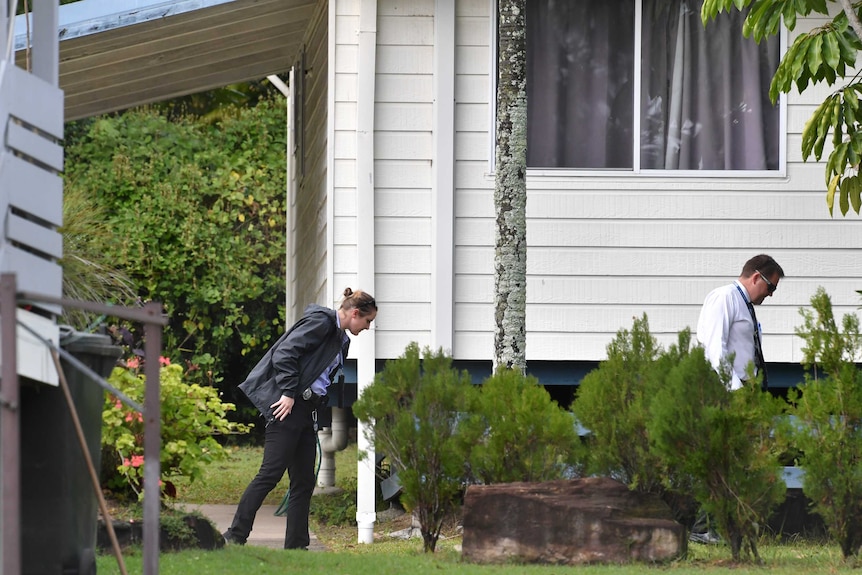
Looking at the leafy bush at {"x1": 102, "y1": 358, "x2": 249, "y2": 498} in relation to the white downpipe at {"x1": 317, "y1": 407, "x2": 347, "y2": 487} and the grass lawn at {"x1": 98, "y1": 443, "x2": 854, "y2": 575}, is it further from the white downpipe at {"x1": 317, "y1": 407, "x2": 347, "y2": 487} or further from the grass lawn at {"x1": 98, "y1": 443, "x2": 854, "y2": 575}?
the white downpipe at {"x1": 317, "y1": 407, "x2": 347, "y2": 487}

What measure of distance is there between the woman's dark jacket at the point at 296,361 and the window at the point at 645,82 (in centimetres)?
252

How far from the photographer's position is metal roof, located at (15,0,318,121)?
901 cm

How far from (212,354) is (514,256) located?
8.70m

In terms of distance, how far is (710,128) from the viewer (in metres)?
9.30

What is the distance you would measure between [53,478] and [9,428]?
1.19 metres

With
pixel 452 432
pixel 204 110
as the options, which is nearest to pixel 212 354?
pixel 204 110

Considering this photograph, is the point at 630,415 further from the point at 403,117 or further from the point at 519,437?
the point at 403,117

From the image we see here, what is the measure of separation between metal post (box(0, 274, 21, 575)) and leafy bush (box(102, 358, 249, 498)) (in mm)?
3725

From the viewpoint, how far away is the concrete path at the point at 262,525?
8427 mm

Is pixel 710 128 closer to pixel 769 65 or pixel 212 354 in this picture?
pixel 769 65

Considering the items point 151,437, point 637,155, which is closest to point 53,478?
point 151,437

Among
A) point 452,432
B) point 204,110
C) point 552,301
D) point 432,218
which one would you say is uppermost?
point 204,110

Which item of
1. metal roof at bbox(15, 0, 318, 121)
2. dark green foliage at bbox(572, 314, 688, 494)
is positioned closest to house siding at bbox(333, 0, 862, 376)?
metal roof at bbox(15, 0, 318, 121)

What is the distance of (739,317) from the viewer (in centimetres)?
777
